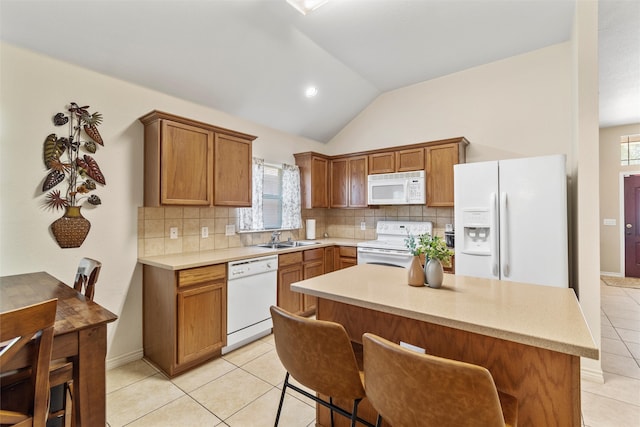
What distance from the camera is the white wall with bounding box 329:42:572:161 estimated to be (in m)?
3.24

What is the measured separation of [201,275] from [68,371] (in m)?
1.26

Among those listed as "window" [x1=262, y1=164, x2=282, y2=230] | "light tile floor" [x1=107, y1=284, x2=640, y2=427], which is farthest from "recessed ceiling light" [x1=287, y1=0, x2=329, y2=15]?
"light tile floor" [x1=107, y1=284, x2=640, y2=427]

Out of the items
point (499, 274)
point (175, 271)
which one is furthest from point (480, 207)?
point (175, 271)

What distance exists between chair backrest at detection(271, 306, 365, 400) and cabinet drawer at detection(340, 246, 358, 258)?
8.58 ft

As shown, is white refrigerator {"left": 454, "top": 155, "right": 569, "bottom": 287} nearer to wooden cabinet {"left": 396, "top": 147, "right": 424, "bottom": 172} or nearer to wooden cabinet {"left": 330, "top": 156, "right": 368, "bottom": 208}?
wooden cabinet {"left": 396, "top": 147, "right": 424, "bottom": 172}

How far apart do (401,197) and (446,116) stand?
124 cm

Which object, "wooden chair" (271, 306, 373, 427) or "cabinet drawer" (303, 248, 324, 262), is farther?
"cabinet drawer" (303, 248, 324, 262)

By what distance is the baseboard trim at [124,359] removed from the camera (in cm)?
252

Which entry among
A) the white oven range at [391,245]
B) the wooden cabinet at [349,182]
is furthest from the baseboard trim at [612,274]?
the wooden cabinet at [349,182]

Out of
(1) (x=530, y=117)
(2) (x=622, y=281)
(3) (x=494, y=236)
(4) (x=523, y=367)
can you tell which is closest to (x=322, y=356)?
(4) (x=523, y=367)

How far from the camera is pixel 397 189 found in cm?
385

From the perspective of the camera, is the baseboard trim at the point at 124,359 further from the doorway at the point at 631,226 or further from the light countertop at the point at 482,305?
the doorway at the point at 631,226

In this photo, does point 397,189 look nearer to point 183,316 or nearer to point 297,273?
point 297,273

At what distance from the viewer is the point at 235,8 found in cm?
246
